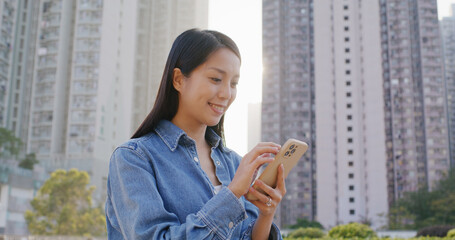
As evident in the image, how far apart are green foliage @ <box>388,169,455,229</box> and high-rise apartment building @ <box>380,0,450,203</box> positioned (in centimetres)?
360

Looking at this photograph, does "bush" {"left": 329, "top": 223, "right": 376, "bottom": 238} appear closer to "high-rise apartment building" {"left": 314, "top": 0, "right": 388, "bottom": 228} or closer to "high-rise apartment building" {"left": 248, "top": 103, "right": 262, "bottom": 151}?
"high-rise apartment building" {"left": 314, "top": 0, "right": 388, "bottom": 228}

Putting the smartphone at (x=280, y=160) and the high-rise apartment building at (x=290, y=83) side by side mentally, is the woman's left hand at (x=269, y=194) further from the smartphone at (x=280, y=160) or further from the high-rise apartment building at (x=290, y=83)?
the high-rise apartment building at (x=290, y=83)

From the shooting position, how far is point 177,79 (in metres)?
1.47

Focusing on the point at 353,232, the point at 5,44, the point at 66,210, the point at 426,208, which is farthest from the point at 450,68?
the point at 353,232

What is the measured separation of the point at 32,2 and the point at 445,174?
37.7m

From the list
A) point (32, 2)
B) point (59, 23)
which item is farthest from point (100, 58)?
point (32, 2)

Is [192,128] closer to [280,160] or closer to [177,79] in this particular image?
[177,79]

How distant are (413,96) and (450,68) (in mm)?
13890

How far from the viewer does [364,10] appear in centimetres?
4681

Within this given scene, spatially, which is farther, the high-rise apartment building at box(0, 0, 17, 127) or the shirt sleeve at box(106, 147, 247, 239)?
the high-rise apartment building at box(0, 0, 17, 127)

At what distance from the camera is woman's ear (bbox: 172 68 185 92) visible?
4.80 feet

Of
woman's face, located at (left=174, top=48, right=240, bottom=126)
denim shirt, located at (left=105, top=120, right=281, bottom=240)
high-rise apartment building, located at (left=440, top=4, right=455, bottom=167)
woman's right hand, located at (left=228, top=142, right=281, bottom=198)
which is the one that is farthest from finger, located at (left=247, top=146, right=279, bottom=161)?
high-rise apartment building, located at (left=440, top=4, right=455, bottom=167)

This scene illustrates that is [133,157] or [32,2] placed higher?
[32,2]

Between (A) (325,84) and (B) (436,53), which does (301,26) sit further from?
(B) (436,53)
